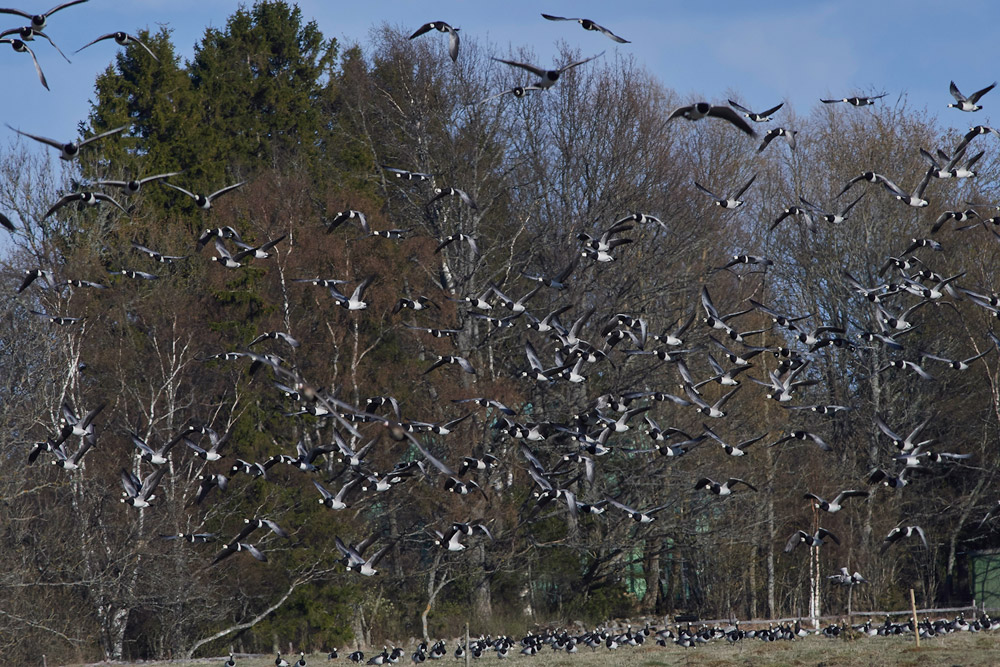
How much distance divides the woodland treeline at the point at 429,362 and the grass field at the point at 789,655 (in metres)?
3.53

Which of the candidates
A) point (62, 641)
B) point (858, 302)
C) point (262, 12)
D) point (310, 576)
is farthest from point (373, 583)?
point (262, 12)

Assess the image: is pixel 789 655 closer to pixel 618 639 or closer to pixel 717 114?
pixel 618 639

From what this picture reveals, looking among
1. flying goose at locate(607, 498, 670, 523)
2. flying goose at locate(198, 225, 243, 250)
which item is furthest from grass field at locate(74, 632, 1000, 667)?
flying goose at locate(198, 225, 243, 250)

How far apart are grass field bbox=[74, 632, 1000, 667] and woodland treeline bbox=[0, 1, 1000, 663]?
3.53 m

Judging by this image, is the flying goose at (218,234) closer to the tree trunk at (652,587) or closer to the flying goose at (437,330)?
the flying goose at (437,330)

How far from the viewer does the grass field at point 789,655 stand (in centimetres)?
2162

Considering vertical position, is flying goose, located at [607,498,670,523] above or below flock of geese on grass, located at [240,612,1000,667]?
above

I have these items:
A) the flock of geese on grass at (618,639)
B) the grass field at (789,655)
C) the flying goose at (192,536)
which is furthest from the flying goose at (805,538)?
the flying goose at (192,536)

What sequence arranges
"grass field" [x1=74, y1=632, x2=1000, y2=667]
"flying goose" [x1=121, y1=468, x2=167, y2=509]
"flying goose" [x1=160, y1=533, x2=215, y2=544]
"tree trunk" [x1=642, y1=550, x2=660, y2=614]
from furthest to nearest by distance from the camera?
"tree trunk" [x1=642, y1=550, x2=660, y2=614] < "grass field" [x1=74, y1=632, x2=1000, y2=667] < "flying goose" [x1=160, y1=533, x2=215, y2=544] < "flying goose" [x1=121, y1=468, x2=167, y2=509]

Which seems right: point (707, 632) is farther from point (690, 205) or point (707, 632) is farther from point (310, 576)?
point (690, 205)

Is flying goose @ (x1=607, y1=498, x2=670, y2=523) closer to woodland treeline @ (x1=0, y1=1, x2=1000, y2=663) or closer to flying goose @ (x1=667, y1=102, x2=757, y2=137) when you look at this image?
woodland treeline @ (x1=0, y1=1, x2=1000, y2=663)

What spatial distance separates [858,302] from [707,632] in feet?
44.0

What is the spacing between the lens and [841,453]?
36969 millimetres

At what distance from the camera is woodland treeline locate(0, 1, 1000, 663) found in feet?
90.0
